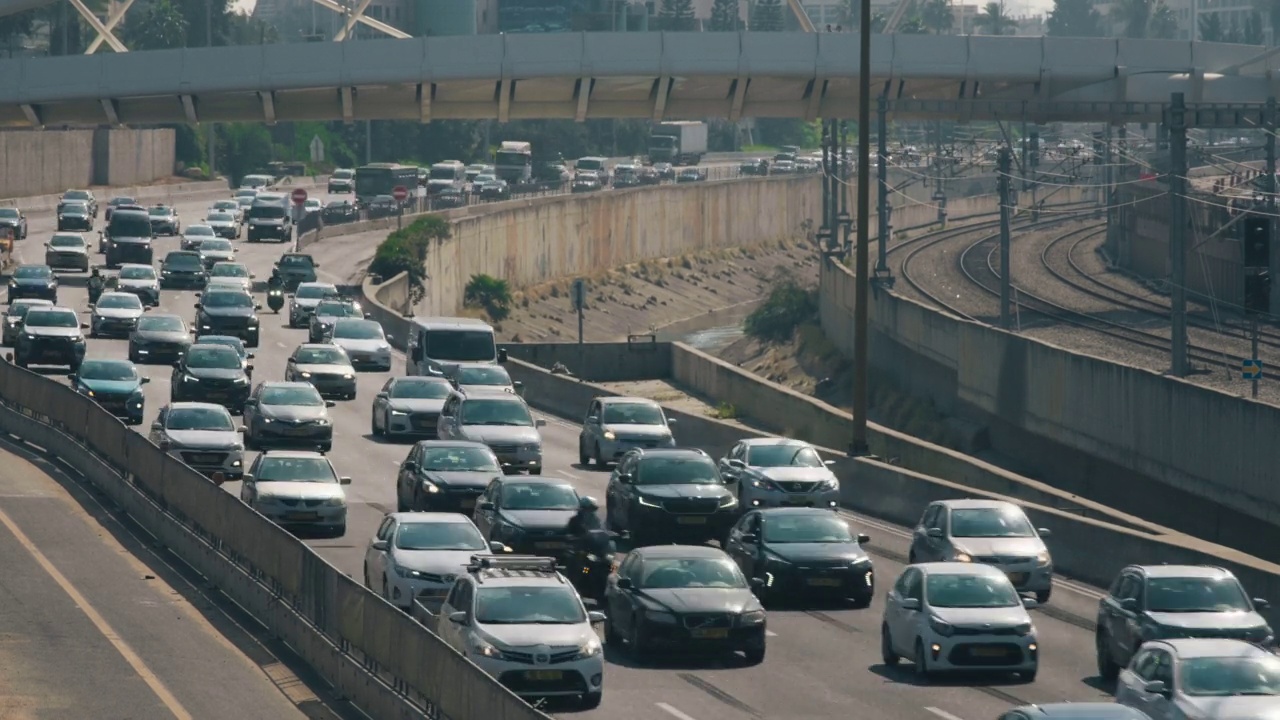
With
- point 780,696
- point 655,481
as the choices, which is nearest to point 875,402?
point 655,481

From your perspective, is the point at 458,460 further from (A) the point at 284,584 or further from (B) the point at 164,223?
(B) the point at 164,223

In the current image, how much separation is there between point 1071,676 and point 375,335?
35.4 meters

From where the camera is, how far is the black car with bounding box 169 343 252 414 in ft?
142

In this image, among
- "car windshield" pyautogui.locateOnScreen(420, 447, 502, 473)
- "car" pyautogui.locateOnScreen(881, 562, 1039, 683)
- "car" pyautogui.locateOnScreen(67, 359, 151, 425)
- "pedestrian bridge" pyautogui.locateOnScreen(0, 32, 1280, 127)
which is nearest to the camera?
"car" pyautogui.locateOnScreen(881, 562, 1039, 683)

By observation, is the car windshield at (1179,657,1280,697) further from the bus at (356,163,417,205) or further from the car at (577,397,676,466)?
the bus at (356,163,417,205)

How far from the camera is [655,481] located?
101 ft

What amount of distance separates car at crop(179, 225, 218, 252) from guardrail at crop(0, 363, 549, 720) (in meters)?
45.2

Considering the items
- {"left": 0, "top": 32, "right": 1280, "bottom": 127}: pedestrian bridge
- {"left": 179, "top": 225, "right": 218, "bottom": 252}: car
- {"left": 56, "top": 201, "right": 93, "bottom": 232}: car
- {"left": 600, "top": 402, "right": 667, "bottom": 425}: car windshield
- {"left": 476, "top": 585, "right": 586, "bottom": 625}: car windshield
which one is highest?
{"left": 0, "top": 32, "right": 1280, "bottom": 127}: pedestrian bridge

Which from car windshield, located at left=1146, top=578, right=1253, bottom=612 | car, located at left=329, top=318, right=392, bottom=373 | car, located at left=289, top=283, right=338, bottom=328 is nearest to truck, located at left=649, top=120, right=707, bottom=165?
car, located at left=289, top=283, right=338, bottom=328

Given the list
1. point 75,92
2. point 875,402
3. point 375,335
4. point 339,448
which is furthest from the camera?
point 875,402

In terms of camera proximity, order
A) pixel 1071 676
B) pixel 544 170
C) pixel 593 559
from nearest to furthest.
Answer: pixel 1071 676
pixel 593 559
pixel 544 170

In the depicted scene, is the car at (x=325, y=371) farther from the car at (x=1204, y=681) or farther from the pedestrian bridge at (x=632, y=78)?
the car at (x=1204, y=681)

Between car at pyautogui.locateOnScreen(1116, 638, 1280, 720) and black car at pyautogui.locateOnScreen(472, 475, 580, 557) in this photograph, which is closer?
car at pyautogui.locateOnScreen(1116, 638, 1280, 720)

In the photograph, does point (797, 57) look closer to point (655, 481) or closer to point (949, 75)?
point (949, 75)
